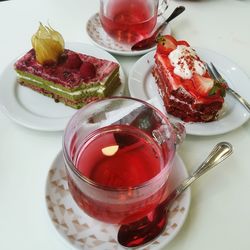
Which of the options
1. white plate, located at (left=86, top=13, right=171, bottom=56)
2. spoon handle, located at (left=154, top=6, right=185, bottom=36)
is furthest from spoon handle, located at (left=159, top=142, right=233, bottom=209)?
spoon handle, located at (left=154, top=6, right=185, bottom=36)

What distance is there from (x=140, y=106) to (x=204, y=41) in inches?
22.2

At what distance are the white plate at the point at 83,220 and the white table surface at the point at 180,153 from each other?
0.03 m

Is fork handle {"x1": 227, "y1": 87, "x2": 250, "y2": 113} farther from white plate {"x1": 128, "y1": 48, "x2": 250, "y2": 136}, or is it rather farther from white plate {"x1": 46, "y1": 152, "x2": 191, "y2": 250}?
white plate {"x1": 46, "y1": 152, "x2": 191, "y2": 250}

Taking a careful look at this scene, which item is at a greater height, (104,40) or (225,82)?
(225,82)

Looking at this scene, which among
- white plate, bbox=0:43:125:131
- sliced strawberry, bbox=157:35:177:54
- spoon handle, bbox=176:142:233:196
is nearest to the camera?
spoon handle, bbox=176:142:233:196

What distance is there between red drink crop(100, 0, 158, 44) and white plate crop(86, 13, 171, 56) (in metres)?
0.03

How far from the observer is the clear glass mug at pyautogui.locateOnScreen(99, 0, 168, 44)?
121cm

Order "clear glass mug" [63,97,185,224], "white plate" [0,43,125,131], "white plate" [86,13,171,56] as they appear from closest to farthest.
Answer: "clear glass mug" [63,97,185,224] < "white plate" [0,43,125,131] < "white plate" [86,13,171,56]

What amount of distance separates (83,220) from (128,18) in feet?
2.44

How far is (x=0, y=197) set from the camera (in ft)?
2.66

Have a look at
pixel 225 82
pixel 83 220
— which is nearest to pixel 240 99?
pixel 225 82

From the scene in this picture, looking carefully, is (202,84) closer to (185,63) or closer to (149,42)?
(185,63)

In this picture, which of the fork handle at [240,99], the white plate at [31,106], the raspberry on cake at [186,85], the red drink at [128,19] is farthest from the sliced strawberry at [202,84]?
the red drink at [128,19]

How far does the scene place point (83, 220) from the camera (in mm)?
753
